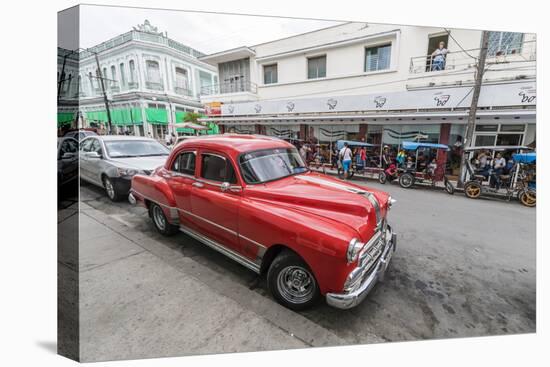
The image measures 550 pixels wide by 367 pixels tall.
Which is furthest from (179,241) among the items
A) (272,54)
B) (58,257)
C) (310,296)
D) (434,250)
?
(272,54)

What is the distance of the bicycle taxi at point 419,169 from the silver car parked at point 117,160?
28.5 feet

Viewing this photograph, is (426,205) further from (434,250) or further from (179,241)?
(179,241)

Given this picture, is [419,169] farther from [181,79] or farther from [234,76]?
[181,79]

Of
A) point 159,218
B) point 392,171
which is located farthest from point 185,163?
point 392,171

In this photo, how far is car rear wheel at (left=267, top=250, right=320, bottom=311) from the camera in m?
2.25

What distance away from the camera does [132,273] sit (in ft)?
9.56

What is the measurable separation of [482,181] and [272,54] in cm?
1193

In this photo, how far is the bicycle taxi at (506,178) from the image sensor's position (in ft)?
21.7

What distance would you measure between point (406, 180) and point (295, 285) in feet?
27.2

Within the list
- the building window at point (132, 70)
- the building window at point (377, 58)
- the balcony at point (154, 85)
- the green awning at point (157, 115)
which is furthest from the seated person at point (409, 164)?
the green awning at point (157, 115)

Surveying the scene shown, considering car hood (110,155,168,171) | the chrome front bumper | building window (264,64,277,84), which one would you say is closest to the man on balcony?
building window (264,64,277,84)

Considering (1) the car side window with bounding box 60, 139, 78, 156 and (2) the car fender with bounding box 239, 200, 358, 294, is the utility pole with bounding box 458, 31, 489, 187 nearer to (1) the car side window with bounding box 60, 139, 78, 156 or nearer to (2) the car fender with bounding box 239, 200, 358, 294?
(2) the car fender with bounding box 239, 200, 358, 294

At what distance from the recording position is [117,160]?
5.74 metres

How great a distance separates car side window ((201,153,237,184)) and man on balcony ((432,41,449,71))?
371 inches
